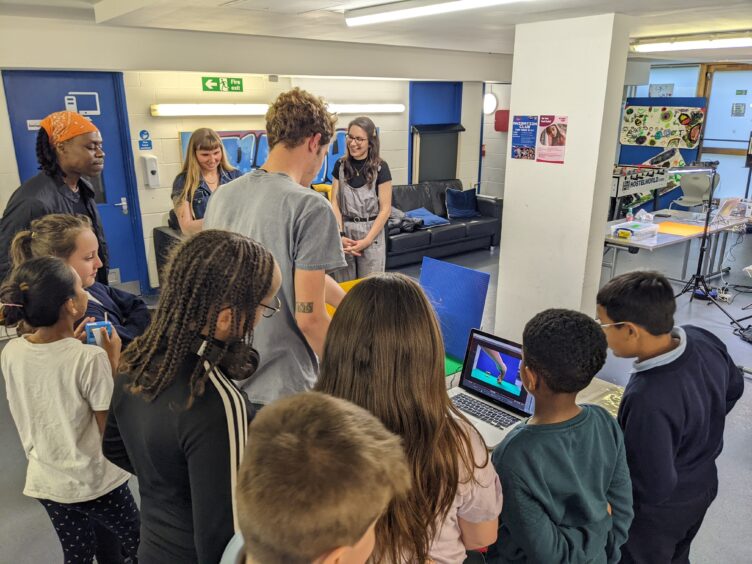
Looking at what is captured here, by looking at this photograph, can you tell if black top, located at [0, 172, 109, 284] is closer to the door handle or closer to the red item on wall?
the door handle

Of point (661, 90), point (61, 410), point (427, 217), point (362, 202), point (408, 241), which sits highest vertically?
point (661, 90)

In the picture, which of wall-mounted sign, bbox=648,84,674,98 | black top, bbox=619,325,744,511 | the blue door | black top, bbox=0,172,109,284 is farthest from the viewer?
wall-mounted sign, bbox=648,84,674,98

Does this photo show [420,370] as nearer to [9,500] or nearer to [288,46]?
[9,500]

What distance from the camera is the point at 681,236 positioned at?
17.7 feet

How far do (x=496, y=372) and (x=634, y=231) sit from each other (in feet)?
11.8

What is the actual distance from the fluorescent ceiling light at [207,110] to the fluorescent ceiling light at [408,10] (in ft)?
7.90

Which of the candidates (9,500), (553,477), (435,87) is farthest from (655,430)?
(435,87)

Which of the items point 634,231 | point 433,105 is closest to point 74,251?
point 634,231

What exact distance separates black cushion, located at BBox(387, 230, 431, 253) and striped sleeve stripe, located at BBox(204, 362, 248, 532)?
5648mm

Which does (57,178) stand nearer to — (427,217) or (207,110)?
(207,110)

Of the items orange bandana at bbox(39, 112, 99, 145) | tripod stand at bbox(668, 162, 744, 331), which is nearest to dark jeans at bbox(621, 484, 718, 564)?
orange bandana at bbox(39, 112, 99, 145)

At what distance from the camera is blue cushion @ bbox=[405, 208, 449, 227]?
24.5ft

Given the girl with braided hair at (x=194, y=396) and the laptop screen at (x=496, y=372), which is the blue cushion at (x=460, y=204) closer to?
the laptop screen at (x=496, y=372)

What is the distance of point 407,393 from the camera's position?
1.23m
